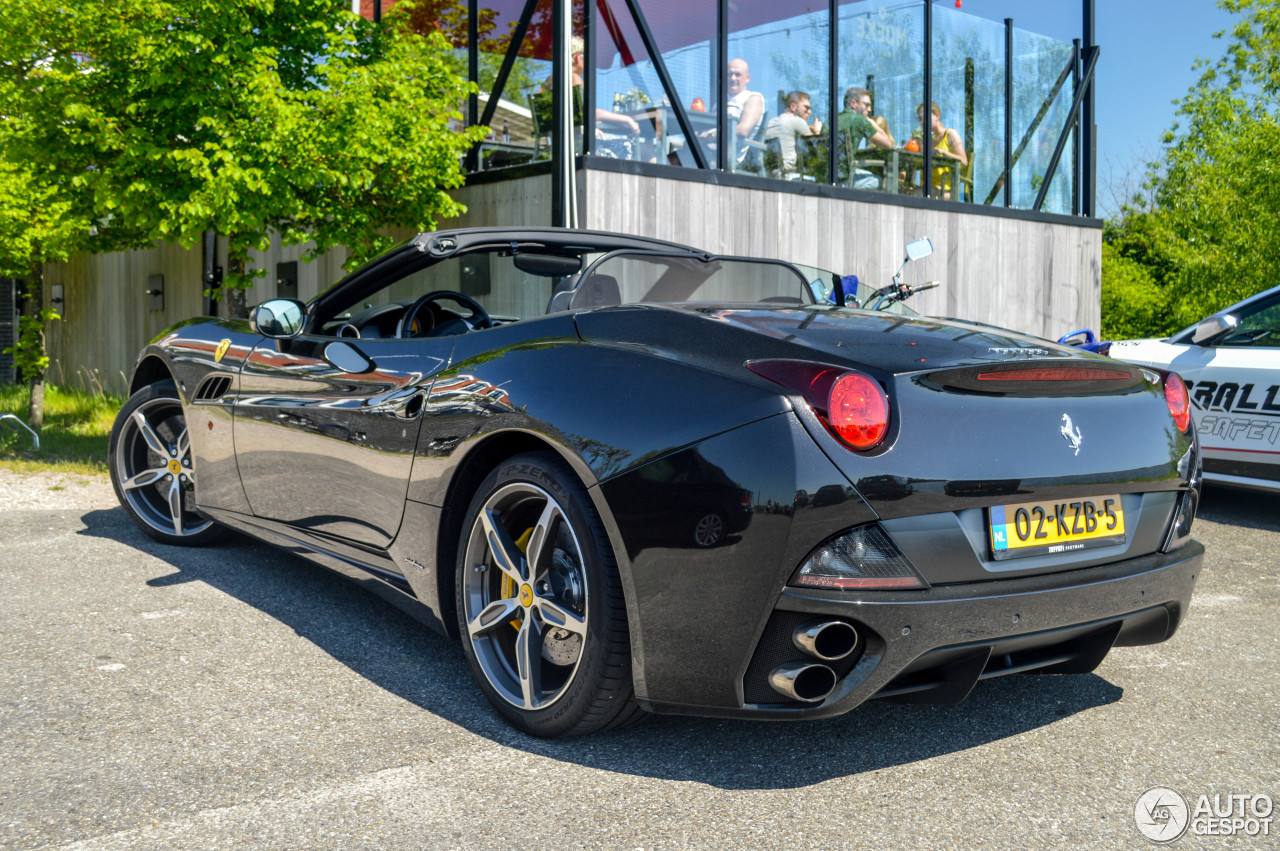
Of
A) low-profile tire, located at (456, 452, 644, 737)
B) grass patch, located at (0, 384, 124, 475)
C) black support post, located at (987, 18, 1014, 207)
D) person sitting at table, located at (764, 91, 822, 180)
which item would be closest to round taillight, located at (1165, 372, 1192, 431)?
low-profile tire, located at (456, 452, 644, 737)

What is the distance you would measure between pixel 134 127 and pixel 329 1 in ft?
5.90

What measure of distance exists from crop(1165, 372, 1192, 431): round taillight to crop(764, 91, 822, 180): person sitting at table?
807 centimetres

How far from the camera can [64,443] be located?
9617 mm

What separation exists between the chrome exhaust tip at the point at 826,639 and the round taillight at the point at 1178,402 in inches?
47.2

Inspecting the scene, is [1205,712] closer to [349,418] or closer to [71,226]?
[349,418]

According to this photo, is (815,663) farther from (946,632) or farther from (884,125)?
(884,125)

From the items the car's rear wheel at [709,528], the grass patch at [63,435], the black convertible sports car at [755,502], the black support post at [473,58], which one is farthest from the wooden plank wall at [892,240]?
the car's rear wheel at [709,528]

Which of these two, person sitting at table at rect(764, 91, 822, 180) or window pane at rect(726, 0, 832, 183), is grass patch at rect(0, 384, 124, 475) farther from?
person sitting at table at rect(764, 91, 822, 180)

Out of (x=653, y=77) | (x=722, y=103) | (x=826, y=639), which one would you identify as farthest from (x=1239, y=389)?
(x=653, y=77)

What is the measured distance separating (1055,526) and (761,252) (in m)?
8.39

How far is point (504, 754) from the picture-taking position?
2.69 meters

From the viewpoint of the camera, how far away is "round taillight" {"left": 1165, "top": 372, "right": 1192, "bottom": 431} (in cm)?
288

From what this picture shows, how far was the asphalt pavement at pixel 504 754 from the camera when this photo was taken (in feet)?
7.48

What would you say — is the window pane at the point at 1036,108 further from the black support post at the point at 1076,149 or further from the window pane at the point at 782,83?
the window pane at the point at 782,83
